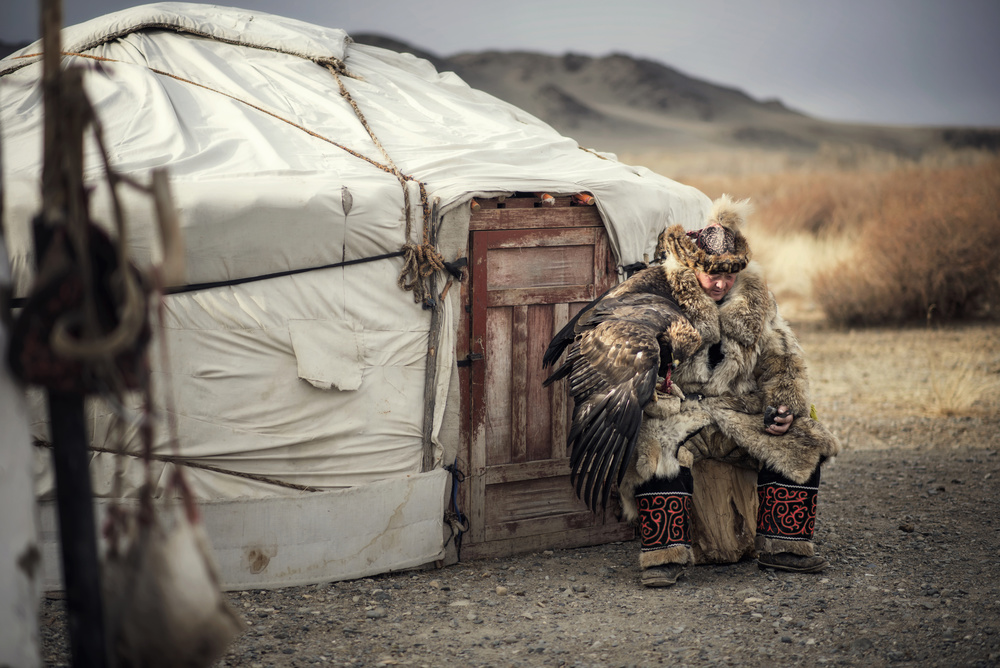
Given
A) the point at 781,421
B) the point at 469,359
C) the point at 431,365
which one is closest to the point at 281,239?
the point at 431,365

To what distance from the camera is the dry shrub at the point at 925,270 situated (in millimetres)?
9906

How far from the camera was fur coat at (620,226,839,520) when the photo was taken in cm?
348

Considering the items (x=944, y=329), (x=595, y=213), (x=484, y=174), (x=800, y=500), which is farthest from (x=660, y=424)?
(x=944, y=329)

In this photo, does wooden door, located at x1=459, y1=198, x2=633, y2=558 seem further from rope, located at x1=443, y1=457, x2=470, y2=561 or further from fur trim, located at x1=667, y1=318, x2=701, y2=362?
fur trim, located at x1=667, y1=318, x2=701, y2=362

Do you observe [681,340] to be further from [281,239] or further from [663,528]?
[281,239]

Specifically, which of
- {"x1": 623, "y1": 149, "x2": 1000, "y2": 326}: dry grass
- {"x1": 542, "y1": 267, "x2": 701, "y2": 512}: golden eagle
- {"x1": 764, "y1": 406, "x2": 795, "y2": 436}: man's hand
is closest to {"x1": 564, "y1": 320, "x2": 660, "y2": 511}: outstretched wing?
{"x1": 542, "y1": 267, "x2": 701, "y2": 512}: golden eagle

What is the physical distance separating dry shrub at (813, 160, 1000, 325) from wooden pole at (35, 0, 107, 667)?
32.3 ft

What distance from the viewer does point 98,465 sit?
10.6 feet

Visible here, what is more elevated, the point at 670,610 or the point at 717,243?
the point at 717,243

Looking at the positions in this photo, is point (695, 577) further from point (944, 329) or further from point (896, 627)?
point (944, 329)

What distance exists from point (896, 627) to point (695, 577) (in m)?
0.82

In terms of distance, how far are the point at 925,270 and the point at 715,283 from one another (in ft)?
24.9

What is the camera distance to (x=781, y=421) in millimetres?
3473

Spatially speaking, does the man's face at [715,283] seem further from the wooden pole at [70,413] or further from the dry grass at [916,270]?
the dry grass at [916,270]
